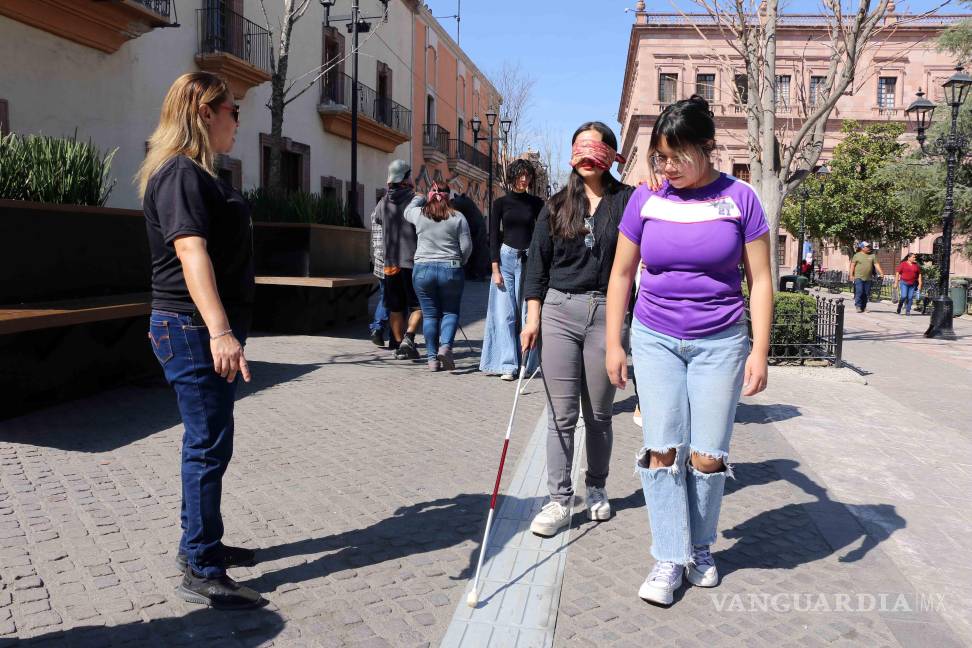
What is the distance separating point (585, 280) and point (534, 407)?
10.2 feet

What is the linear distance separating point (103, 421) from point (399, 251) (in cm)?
387

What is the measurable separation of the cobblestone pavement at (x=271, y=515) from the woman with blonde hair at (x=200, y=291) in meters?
0.27

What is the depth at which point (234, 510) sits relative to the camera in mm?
4066

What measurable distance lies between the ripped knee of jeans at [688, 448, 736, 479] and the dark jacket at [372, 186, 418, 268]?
5968 mm

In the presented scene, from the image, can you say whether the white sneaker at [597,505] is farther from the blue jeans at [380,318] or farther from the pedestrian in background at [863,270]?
the pedestrian in background at [863,270]

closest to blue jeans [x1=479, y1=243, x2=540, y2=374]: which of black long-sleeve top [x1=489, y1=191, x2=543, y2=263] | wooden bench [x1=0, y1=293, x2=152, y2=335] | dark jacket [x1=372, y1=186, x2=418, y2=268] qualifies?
black long-sleeve top [x1=489, y1=191, x2=543, y2=263]

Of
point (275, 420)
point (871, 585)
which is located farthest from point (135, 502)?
point (871, 585)

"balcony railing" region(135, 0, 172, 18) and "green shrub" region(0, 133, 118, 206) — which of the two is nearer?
"green shrub" region(0, 133, 118, 206)

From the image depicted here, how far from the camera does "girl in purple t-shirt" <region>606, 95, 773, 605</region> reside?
3.08 meters

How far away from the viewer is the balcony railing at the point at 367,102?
75.1 ft

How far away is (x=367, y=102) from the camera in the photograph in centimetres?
2516

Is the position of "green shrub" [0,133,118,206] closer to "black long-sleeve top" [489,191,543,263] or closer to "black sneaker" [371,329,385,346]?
"black long-sleeve top" [489,191,543,263]

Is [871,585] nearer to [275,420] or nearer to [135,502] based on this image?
[135,502]

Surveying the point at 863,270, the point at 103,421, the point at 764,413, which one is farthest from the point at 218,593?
the point at 863,270
